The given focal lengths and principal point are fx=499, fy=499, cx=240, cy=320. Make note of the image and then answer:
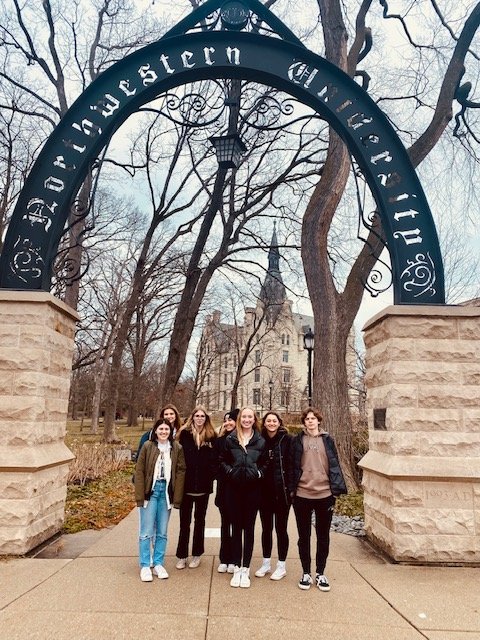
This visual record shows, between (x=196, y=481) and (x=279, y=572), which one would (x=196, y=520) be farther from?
(x=279, y=572)

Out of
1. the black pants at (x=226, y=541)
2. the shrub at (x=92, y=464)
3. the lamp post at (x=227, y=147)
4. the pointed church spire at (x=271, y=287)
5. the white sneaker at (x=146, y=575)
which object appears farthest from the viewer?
the pointed church spire at (x=271, y=287)

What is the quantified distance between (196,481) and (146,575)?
38.9 inches

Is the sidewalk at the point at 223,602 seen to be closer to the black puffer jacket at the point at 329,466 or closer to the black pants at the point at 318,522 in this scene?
the black pants at the point at 318,522

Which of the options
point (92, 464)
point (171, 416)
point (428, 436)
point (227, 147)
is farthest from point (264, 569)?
point (92, 464)

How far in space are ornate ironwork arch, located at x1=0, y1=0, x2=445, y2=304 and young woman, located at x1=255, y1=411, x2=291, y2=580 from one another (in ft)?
7.70

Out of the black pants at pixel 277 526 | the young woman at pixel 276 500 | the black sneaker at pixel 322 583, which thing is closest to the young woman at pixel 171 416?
the young woman at pixel 276 500

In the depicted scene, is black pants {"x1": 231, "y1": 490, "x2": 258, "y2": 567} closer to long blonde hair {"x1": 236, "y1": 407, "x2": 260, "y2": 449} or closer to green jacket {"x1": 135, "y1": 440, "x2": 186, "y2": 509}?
long blonde hair {"x1": 236, "y1": 407, "x2": 260, "y2": 449}

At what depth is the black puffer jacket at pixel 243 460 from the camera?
487 cm

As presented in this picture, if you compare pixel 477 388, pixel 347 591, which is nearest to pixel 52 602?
pixel 347 591

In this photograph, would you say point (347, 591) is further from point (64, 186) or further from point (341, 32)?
point (341, 32)

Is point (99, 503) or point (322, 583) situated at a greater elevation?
point (322, 583)

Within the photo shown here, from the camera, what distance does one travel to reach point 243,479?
4867mm

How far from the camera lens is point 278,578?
4863 mm

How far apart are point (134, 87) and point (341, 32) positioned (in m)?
6.70
